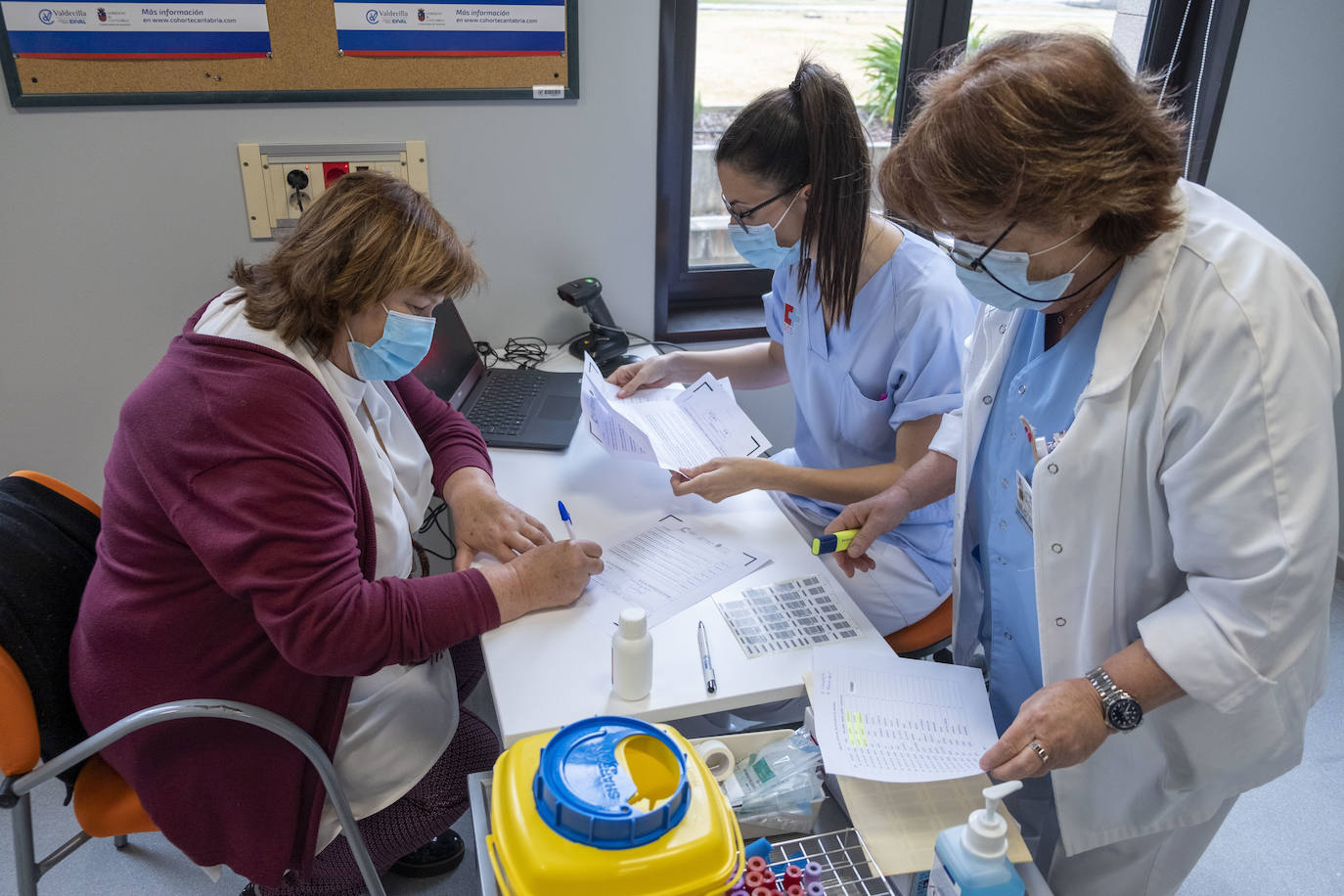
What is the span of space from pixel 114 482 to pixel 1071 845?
1.32 metres

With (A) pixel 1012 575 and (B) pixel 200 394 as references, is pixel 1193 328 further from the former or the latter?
(B) pixel 200 394

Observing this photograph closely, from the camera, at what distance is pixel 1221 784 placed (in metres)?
1.12

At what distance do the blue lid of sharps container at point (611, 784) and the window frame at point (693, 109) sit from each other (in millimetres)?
1746

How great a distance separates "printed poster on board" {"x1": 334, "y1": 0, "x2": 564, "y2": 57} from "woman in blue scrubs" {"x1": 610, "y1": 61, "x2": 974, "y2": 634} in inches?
28.9

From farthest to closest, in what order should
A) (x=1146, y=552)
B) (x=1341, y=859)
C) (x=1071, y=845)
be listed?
(x=1341, y=859)
(x=1071, y=845)
(x=1146, y=552)

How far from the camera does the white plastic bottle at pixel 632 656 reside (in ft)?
3.49

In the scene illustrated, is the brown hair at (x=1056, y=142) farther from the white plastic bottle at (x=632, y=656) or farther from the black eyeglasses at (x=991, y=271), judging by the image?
the white plastic bottle at (x=632, y=656)

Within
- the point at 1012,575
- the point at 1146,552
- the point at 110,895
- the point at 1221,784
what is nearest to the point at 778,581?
the point at 1012,575

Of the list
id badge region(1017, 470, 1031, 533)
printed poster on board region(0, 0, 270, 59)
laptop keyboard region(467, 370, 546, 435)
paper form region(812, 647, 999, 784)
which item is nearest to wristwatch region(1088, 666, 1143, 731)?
paper form region(812, 647, 999, 784)

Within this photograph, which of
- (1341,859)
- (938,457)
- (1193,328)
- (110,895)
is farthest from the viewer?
(1341,859)

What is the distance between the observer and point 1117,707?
38.7 inches

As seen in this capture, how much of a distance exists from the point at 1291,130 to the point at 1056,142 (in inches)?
87.9

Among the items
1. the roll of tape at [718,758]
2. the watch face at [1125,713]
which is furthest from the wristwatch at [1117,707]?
the roll of tape at [718,758]

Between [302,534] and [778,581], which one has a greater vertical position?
[302,534]
